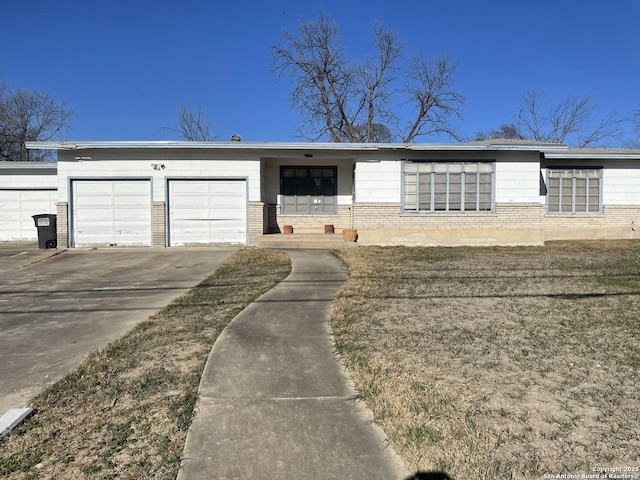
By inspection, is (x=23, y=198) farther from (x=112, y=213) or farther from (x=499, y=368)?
(x=499, y=368)

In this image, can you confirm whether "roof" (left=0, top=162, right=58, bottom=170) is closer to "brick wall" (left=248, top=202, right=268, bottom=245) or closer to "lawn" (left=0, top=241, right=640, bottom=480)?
"brick wall" (left=248, top=202, right=268, bottom=245)

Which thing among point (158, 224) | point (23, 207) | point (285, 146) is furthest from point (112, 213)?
point (285, 146)

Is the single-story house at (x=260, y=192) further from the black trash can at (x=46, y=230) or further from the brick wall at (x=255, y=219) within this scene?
the black trash can at (x=46, y=230)

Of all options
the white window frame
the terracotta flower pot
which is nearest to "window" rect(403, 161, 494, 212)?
the terracotta flower pot

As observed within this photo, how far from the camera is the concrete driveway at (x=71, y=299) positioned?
447 cm

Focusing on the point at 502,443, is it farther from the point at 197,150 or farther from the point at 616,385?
the point at 197,150

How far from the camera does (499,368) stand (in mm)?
4074

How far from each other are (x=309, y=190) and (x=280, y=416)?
1445cm

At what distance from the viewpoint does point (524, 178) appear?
→ 51.5ft

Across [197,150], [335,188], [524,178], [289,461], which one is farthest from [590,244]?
[289,461]

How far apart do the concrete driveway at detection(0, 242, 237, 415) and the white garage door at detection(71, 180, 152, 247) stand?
2.58 feet

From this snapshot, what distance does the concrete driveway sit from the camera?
14.7 ft

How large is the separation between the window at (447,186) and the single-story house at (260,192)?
1.4 inches

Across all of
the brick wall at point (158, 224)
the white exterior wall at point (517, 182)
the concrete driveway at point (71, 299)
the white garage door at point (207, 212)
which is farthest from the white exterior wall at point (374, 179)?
the brick wall at point (158, 224)
